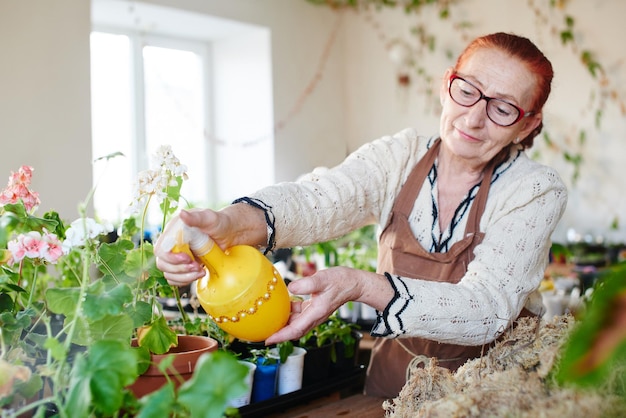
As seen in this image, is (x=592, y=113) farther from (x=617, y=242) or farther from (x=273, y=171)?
(x=273, y=171)

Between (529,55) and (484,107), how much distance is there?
157 mm

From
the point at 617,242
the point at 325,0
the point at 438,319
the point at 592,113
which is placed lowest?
the point at 617,242

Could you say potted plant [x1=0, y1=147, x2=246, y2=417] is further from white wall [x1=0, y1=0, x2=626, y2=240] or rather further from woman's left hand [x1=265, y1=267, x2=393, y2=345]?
white wall [x1=0, y1=0, x2=626, y2=240]

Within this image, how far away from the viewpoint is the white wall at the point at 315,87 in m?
3.50

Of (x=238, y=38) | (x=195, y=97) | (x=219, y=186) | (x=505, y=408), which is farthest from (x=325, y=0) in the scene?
(x=505, y=408)

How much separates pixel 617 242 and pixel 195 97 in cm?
300

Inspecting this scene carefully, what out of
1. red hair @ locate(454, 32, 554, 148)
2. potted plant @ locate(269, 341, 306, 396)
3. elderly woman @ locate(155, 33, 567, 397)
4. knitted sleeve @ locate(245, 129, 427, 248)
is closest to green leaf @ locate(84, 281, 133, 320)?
elderly woman @ locate(155, 33, 567, 397)

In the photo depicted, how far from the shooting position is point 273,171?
483cm

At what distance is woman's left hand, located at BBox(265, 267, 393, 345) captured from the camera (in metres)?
1.24

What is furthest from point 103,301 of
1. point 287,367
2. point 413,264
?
point 413,264

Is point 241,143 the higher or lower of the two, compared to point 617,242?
higher

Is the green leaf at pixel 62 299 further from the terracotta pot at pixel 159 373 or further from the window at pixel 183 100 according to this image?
the window at pixel 183 100

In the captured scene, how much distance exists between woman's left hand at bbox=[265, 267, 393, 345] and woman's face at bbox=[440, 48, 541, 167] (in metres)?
0.48

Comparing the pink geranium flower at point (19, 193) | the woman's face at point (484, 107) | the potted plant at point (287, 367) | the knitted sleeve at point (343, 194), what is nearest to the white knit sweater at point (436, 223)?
the knitted sleeve at point (343, 194)
